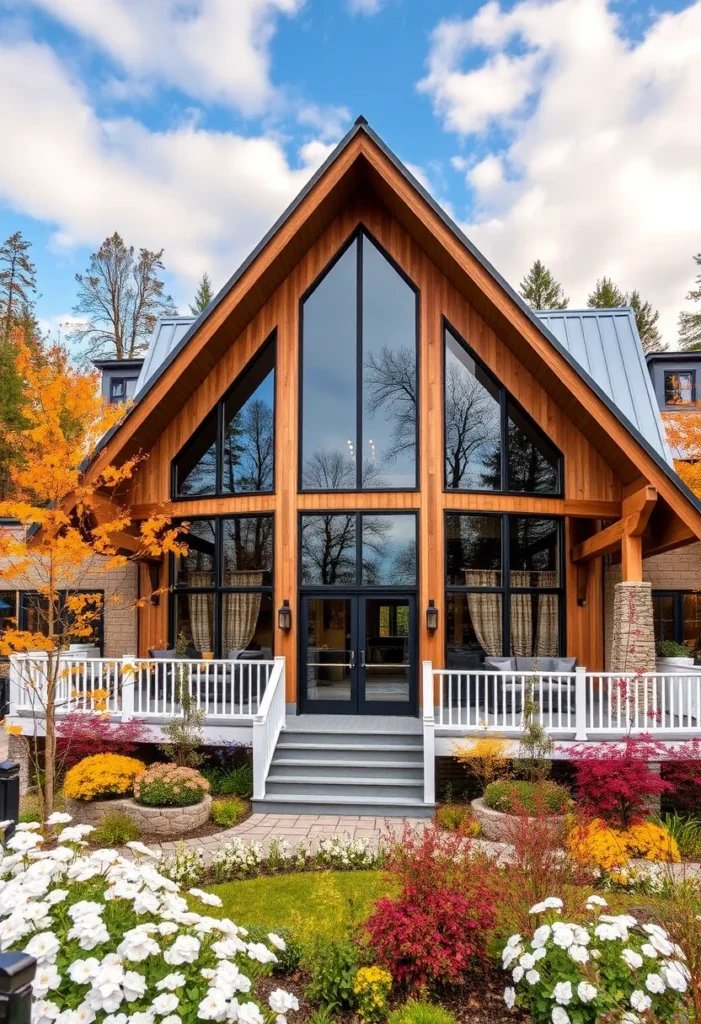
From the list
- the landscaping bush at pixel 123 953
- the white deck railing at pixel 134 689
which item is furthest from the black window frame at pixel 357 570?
the landscaping bush at pixel 123 953

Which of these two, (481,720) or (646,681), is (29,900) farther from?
(646,681)

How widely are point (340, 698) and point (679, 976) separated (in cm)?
744

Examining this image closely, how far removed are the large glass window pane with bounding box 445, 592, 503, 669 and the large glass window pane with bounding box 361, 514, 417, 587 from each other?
84cm

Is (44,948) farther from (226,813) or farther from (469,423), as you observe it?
(469,423)

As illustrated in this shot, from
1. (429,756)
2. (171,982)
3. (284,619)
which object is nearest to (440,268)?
(284,619)

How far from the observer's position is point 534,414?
11289 mm

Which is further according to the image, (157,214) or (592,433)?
(157,214)

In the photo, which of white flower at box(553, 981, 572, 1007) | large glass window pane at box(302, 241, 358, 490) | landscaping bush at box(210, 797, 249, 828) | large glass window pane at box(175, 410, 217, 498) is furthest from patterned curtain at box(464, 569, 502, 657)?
white flower at box(553, 981, 572, 1007)

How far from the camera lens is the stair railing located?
28.1ft

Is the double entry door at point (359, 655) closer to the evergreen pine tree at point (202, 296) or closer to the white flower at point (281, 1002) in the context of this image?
the white flower at point (281, 1002)

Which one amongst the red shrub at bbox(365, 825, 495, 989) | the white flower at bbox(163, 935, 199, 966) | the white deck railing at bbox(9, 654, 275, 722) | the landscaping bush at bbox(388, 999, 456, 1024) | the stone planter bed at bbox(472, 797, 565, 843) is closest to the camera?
the white flower at bbox(163, 935, 199, 966)

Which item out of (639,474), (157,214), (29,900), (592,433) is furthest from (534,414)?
(157,214)

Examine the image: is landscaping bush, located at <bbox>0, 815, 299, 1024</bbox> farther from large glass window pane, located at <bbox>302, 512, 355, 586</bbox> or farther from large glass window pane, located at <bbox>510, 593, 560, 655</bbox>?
large glass window pane, located at <bbox>510, 593, 560, 655</bbox>

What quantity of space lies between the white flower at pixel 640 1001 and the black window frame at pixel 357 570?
24.4ft
